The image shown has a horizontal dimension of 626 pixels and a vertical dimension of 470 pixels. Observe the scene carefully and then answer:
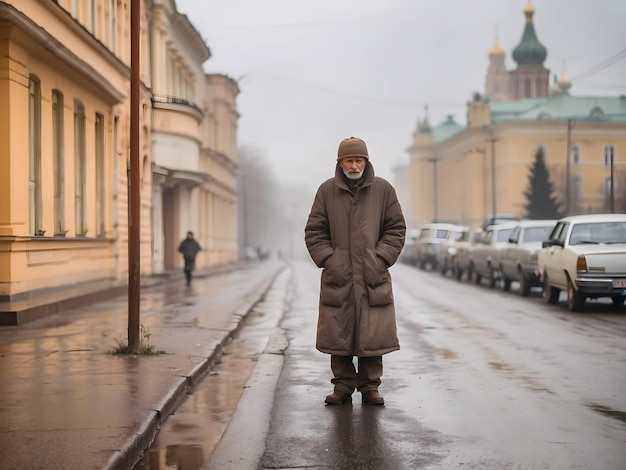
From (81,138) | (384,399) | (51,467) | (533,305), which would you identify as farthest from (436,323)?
(51,467)

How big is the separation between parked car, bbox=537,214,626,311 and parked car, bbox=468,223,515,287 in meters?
7.38

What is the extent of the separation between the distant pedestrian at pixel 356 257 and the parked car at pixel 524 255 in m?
16.2

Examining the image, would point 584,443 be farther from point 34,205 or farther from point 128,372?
point 34,205

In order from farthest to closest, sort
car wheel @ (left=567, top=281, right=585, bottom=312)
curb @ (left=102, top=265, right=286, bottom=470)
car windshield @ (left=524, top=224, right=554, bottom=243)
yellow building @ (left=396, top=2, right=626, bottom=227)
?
yellow building @ (left=396, top=2, right=626, bottom=227) → car windshield @ (left=524, top=224, right=554, bottom=243) → car wheel @ (left=567, top=281, right=585, bottom=312) → curb @ (left=102, top=265, right=286, bottom=470)

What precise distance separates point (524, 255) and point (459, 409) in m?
18.1

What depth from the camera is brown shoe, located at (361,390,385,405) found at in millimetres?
8875

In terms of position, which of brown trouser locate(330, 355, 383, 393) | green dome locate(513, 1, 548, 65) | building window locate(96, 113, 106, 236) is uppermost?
green dome locate(513, 1, 548, 65)

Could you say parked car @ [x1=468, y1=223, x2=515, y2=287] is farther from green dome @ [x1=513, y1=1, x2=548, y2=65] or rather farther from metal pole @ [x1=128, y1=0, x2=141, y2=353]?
green dome @ [x1=513, y1=1, x2=548, y2=65]

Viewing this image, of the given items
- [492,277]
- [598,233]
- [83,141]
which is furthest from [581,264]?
[492,277]

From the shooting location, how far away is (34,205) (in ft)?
65.0

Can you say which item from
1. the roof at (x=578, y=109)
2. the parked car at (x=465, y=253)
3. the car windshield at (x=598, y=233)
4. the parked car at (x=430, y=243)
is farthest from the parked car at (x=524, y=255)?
the roof at (x=578, y=109)

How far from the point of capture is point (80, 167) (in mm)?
24531

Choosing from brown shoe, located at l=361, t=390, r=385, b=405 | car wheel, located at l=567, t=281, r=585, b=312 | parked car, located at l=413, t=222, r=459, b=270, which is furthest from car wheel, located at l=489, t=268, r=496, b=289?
brown shoe, located at l=361, t=390, r=385, b=405

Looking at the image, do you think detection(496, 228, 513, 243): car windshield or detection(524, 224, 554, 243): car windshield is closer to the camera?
detection(524, 224, 554, 243): car windshield
